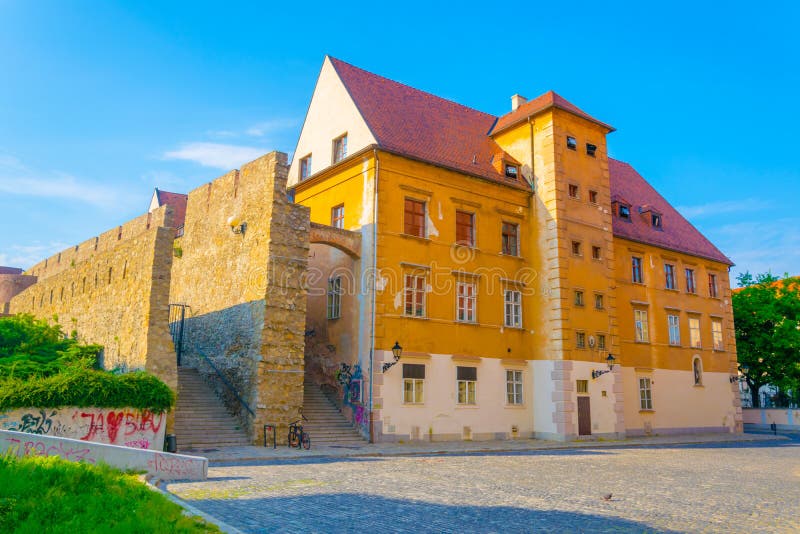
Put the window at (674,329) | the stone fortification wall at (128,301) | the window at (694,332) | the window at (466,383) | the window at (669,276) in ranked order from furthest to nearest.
A: the window at (694,332), the window at (669,276), the window at (674,329), the window at (466,383), the stone fortification wall at (128,301)

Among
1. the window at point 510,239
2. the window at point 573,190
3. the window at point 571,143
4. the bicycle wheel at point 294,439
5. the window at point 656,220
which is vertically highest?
the window at point 571,143

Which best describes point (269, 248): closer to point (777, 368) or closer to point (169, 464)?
point (169, 464)

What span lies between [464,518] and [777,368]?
40.0 meters

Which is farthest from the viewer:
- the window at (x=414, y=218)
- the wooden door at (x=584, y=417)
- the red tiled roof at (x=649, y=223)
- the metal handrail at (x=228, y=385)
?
the red tiled roof at (x=649, y=223)

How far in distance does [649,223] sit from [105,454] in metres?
31.1

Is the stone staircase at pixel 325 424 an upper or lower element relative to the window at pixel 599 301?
lower

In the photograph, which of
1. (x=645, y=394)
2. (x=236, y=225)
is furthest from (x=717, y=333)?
(x=236, y=225)

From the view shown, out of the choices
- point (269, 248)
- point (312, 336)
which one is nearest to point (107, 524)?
point (269, 248)

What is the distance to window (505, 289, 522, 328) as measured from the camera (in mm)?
26828

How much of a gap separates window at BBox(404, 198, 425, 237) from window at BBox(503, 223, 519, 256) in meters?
4.62

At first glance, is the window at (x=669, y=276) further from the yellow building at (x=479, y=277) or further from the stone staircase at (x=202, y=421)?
the stone staircase at (x=202, y=421)

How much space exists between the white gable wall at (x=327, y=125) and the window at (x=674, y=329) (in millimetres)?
19655

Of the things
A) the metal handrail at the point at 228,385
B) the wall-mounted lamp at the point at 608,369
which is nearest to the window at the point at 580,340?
the wall-mounted lamp at the point at 608,369

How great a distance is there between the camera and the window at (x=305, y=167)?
29.0 metres
